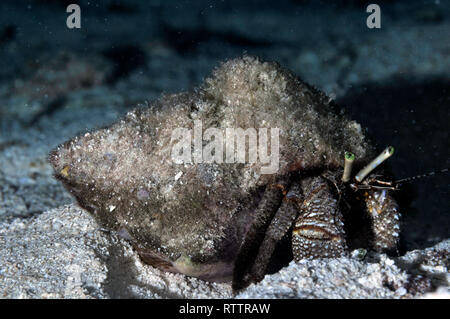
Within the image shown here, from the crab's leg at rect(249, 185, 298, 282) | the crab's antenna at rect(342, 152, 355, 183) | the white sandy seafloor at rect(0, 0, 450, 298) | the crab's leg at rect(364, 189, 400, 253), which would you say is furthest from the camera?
the crab's leg at rect(364, 189, 400, 253)

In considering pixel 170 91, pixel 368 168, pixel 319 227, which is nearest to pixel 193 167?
pixel 319 227

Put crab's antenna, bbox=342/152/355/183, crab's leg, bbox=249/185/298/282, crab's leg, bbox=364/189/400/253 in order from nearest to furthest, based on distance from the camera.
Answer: crab's antenna, bbox=342/152/355/183, crab's leg, bbox=249/185/298/282, crab's leg, bbox=364/189/400/253

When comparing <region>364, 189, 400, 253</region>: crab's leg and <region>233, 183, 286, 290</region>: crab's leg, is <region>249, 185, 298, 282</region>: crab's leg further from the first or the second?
<region>364, 189, 400, 253</region>: crab's leg

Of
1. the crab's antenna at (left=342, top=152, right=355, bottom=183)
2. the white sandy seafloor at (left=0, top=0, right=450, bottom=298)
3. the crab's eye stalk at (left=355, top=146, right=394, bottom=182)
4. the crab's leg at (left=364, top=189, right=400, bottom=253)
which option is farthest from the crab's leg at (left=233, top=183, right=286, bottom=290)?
the crab's leg at (left=364, top=189, right=400, bottom=253)

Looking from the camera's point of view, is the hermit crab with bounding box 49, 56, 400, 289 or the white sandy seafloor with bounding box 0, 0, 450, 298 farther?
the hermit crab with bounding box 49, 56, 400, 289

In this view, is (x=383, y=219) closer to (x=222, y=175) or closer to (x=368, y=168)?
(x=368, y=168)

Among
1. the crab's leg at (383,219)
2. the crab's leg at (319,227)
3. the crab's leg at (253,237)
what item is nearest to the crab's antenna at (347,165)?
the crab's leg at (319,227)

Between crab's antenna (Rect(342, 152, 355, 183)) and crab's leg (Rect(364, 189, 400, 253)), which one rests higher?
crab's antenna (Rect(342, 152, 355, 183))
